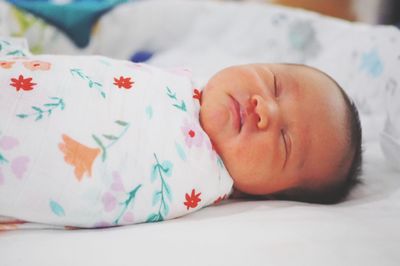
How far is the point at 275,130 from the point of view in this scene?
2.84 feet

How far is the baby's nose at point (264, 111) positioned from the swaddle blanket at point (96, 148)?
0.11 metres

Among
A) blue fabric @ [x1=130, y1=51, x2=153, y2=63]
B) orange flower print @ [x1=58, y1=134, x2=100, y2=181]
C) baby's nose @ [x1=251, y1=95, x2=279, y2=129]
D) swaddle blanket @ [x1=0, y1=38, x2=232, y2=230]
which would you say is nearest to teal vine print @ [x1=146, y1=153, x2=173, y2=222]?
swaddle blanket @ [x1=0, y1=38, x2=232, y2=230]

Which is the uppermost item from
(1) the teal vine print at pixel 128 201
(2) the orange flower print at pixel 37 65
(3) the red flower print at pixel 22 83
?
(2) the orange flower print at pixel 37 65

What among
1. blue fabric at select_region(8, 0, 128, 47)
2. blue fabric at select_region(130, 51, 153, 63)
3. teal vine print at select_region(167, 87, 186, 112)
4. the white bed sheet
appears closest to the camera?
the white bed sheet

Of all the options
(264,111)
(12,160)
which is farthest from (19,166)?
(264,111)

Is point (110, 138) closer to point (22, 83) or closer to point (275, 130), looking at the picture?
point (22, 83)

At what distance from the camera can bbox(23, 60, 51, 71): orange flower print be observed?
2.54ft

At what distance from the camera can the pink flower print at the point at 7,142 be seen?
2.23ft

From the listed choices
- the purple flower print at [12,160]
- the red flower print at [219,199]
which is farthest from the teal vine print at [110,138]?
the red flower print at [219,199]

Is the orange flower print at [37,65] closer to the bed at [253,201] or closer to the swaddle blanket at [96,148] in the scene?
the swaddle blanket at [96,148]

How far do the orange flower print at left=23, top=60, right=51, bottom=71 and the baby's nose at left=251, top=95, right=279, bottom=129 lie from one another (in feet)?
1.28

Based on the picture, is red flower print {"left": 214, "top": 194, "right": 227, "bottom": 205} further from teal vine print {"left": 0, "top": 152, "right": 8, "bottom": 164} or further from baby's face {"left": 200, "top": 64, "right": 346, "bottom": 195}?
teal vine print {"left": 0, "top": 152, "right": 8, "bottom": 164}

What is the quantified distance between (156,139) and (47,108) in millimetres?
185

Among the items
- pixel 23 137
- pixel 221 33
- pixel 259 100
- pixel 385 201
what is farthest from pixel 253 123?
pixel 221 33
